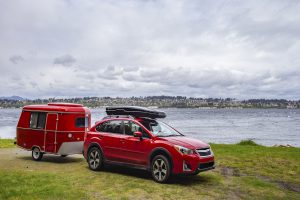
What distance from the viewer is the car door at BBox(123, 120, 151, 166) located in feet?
38.6

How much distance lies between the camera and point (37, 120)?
16375mm

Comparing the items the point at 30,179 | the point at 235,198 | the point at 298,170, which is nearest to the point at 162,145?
the point at 235,198

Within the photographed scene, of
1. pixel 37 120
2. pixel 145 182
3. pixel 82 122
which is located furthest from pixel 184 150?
pixel 37 120

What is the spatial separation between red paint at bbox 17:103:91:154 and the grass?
96 cm

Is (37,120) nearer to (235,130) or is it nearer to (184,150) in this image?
(184,150)

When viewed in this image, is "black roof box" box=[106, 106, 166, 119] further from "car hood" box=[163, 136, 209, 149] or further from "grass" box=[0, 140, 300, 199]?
"grass" box=[0, 140, 300, 199]

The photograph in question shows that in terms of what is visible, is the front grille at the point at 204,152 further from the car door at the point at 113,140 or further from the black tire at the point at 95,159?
the black tire at the point at 95,159

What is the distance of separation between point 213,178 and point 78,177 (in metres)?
4.42

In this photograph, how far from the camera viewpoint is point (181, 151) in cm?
1086

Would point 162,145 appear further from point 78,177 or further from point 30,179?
point 30,179

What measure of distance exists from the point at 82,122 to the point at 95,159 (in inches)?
126

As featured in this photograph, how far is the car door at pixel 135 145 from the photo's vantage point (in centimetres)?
1177

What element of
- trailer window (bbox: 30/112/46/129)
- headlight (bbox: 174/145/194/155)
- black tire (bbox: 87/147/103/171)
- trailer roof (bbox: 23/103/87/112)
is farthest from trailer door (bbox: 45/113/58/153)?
headlight (bbox: 174/145/194/155)

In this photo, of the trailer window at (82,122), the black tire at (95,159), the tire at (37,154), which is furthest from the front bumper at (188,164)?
the tire at (37,154)
